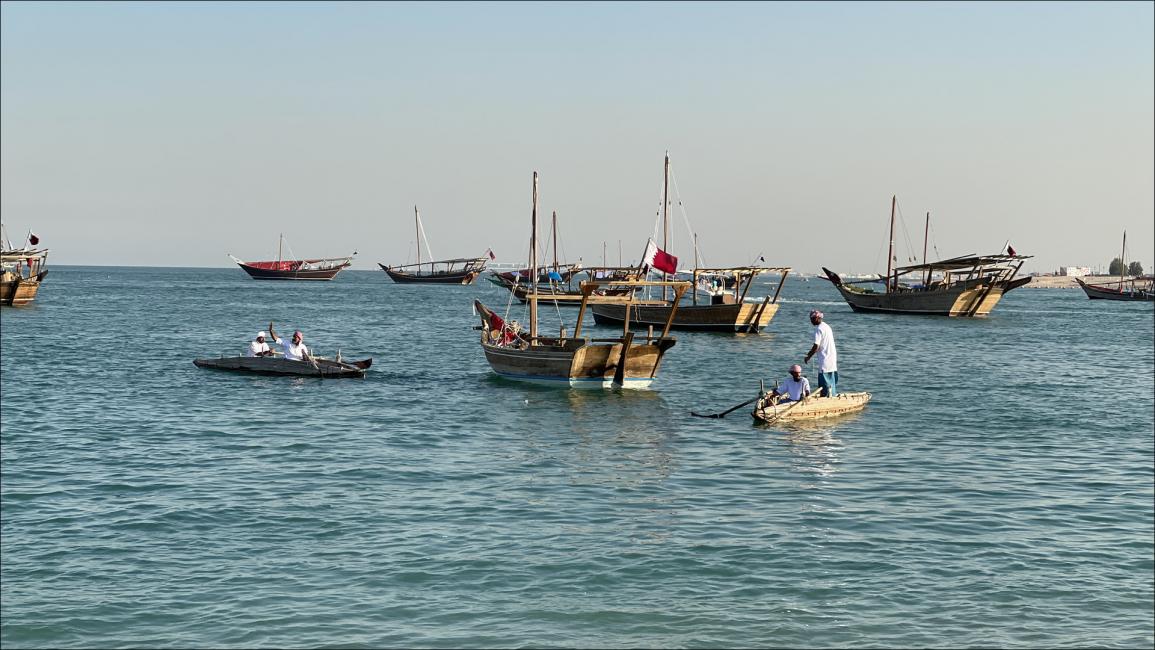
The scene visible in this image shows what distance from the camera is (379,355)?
4791 cm

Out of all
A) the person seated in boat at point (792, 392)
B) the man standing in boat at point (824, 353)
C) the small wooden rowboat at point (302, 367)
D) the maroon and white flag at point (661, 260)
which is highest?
the maroon and white flag at point (661, 260)

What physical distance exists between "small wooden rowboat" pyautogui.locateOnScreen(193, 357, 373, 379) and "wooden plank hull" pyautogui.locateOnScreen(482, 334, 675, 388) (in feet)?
17.9

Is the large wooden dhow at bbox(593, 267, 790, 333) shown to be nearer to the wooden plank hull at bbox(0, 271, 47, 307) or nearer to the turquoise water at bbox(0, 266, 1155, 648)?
the turquoise water at bbox(0, 266, 1155, 648)

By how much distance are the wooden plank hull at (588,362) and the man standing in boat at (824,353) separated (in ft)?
20.6

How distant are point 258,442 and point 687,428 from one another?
947 cm

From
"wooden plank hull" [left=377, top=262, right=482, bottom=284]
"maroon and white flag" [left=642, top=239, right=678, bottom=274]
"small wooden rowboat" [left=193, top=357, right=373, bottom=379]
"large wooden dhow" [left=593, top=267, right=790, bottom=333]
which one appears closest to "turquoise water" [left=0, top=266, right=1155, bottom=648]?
"small wooden rowboat" [left=193, top=357, right=373, bottom=379]

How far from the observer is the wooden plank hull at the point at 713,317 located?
200 ft

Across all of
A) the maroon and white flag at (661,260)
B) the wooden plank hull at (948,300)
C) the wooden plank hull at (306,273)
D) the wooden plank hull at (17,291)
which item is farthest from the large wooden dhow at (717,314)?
the wooden plank hull at (306,273)

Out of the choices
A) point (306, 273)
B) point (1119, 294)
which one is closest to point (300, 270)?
point (306, 273)

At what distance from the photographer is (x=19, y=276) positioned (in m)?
77.7

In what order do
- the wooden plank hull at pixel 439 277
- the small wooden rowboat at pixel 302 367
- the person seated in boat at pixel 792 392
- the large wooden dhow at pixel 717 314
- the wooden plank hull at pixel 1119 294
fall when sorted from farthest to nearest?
the wooden plank hull at pixel 439 277, the wooden plank hull at pixel 1119 294, the large wooden dhow at pixel 717 314, the small wooden rowboat at pixel 302 367, the person seated in boat at pixel 792 392

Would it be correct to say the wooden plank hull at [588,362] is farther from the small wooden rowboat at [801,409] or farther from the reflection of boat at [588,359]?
the small wooden rowboat at [801,409]

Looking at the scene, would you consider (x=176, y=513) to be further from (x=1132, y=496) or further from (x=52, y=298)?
(x=52, y=298)

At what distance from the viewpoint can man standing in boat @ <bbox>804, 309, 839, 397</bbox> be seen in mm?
24719
